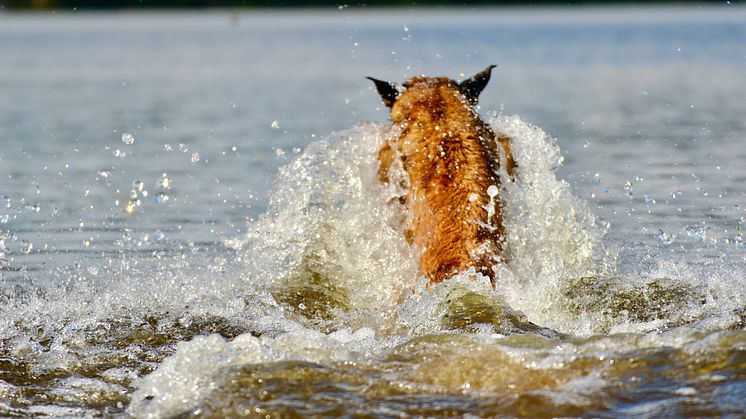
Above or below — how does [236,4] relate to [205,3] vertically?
above

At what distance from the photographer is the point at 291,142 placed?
51.8ft

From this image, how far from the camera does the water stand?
4922 mm

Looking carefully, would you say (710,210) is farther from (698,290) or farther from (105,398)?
(105,398)

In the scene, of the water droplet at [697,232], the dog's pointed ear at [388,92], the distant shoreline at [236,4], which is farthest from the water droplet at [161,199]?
the distant shoreline at [236,4]

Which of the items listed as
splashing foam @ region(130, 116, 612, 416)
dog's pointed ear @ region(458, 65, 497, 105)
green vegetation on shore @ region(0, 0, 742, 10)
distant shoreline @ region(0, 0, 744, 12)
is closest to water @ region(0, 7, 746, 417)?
splashing foam @ region(130, 116, 612, 416)

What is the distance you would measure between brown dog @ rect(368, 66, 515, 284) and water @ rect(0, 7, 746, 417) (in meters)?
0.21

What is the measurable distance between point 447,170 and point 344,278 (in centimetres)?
168

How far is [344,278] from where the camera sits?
26.6 ft

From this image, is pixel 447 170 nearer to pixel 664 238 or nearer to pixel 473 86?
pixel 473 86

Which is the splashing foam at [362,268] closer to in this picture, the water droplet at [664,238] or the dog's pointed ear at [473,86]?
the dog's pointed ear at [473,86]

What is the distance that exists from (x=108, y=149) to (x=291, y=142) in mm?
2711

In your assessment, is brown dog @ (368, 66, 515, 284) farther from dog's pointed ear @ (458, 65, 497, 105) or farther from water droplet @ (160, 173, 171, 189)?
water droplet @ (160, 173, 171, 189)

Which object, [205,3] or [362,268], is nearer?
[362,268]

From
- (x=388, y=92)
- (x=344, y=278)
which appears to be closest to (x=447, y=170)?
(x=388, y=92)
